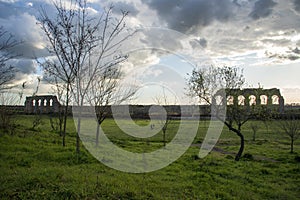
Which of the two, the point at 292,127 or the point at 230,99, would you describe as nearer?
the point at 230,99

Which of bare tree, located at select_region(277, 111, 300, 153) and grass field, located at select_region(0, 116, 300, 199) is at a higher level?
bare tree, located at select_region(277, 111, 300, 153)

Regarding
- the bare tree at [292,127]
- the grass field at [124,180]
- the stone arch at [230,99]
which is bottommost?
the grass field at [124,180]

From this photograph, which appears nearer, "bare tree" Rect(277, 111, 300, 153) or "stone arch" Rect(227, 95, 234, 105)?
"stone arch" Rect(227, 95, 234, 105)

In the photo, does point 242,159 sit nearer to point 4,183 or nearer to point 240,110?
point 240,110

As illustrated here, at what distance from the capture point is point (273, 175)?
38.6ft

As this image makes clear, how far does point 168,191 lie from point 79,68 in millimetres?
7415

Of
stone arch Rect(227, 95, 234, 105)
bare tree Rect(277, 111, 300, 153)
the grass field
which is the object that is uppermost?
stone arch Rect(227, 95, 234, 105)

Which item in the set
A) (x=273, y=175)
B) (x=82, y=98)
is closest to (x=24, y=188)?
(x=82, y=98)

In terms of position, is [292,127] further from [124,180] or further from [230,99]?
[124,180]

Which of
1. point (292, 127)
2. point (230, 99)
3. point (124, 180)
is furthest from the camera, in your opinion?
point (292, 127)

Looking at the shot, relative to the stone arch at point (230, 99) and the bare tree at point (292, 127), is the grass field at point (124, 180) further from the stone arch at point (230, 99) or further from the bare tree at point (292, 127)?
the bare tree at point (292, 127)

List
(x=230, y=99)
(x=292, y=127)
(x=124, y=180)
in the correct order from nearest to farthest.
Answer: (x=124, y=180) → (x=230, y=99) → (x=292, y=127)

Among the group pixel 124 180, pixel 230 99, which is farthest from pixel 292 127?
pixel 124 180

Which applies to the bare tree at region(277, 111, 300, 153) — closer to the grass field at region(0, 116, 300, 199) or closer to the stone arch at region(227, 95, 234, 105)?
the stone arch at region(227, 95, 234, 105)
